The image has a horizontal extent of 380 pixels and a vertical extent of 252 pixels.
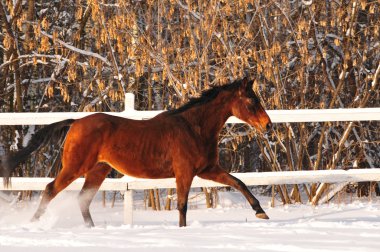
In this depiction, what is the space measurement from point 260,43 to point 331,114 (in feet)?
10.4

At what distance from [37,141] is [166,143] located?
1.26 m

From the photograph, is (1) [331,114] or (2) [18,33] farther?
(2) [18,33]

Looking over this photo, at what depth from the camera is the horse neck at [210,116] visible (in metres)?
6.89

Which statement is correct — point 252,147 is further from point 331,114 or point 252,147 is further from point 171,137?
point 171,137

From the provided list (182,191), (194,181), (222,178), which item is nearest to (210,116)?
(222,178)

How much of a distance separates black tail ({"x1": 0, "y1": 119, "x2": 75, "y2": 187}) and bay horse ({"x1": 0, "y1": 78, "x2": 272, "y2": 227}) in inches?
3.0

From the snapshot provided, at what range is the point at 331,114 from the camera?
8500mm

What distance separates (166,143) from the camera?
680cm

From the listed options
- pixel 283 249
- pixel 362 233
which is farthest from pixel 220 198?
pixel 283 249

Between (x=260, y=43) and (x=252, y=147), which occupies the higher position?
(x=260, y=43)

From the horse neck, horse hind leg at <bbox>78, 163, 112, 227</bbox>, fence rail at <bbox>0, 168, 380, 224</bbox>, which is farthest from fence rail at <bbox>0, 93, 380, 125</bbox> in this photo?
the horse neck

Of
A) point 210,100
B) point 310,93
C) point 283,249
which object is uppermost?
point 310,93

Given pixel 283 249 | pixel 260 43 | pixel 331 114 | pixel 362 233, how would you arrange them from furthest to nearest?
pixel 260 43
pixel 331 114
pixel 362 233
pixel 283 249

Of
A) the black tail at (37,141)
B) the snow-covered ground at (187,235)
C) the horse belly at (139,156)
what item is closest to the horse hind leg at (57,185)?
the snow-covered ground at (187,235)
